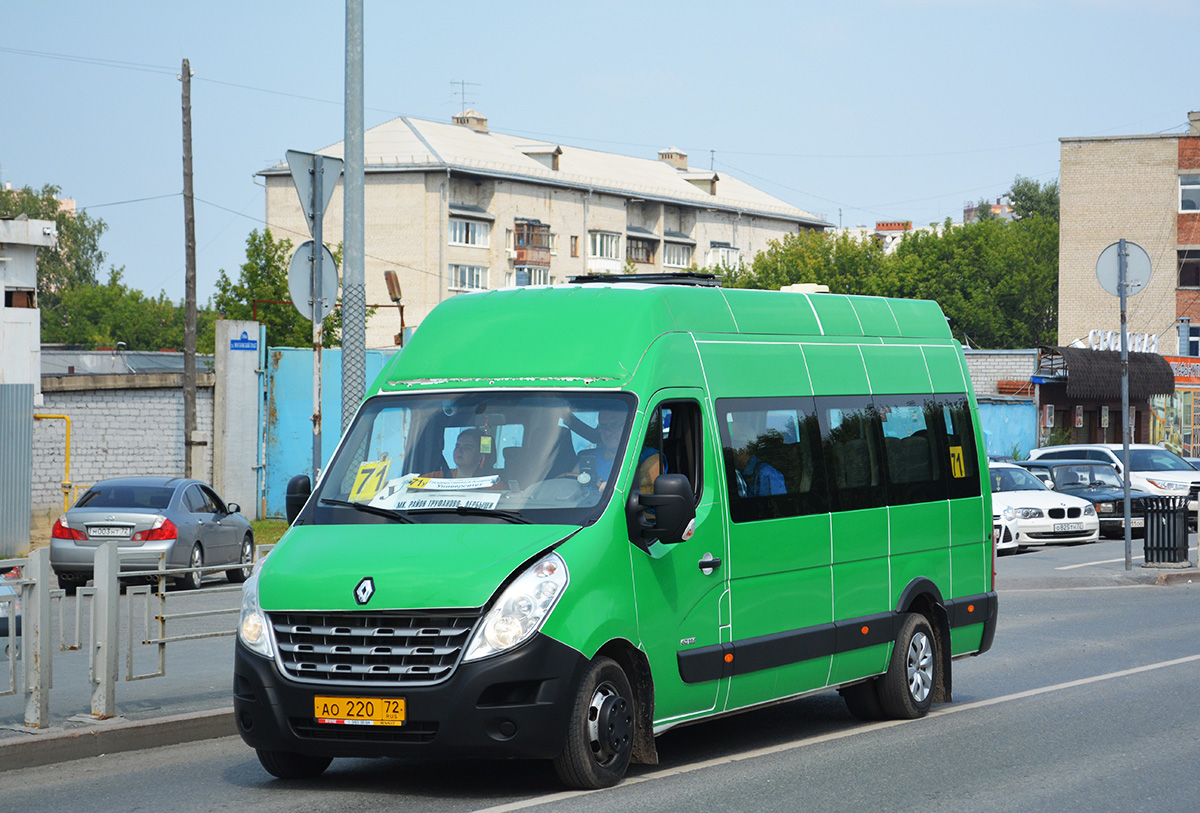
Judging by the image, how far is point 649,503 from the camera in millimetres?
7539

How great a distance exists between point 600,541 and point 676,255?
97895 mm

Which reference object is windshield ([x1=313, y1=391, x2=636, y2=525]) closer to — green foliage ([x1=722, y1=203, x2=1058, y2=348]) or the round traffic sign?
the round traffic sign

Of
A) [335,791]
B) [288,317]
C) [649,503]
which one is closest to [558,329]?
[649,503]

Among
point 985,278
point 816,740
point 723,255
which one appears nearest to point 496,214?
point 723,255

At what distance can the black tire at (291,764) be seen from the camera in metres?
7.73

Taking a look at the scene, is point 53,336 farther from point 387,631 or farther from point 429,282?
point 387,631

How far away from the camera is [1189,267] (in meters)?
69.3

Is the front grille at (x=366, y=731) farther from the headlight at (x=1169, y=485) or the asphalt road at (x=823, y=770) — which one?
the headlight at (x=1169, y=485)

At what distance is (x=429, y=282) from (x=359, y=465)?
253 ft

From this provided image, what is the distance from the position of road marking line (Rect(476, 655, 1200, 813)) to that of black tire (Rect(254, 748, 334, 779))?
1.25 metres

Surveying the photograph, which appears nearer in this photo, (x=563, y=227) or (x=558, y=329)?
(x=558, y=329)

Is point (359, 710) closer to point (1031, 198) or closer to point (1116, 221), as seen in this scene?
point (1116, 221)

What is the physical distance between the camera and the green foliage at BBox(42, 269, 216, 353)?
112938 millimetres

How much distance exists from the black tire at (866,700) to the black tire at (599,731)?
2.86m
